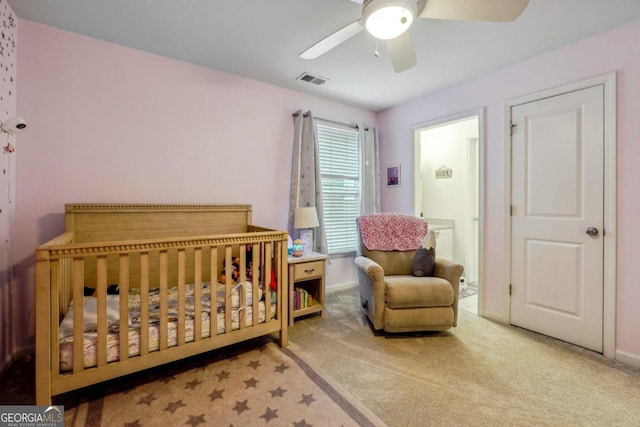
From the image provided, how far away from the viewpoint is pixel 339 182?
3482mm

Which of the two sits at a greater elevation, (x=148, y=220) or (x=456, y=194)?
(x=456, y=194)

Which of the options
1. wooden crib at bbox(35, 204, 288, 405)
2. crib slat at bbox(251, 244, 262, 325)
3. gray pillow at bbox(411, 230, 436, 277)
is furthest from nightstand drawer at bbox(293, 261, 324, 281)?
gray pillow at bbox(411, 230, 436, 277)

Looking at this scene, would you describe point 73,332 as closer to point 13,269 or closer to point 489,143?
point 13,269

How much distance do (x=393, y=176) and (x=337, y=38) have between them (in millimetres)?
2331

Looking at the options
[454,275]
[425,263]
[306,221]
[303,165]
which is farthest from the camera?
[303,165]

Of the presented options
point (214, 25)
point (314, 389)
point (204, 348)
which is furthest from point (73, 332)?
point (214, 25)

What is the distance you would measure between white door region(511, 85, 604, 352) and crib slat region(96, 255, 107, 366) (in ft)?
10.0

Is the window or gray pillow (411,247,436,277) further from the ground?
the window

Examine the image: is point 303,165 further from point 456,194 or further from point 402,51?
point 456,194

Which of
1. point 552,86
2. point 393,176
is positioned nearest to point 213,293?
point 393,176

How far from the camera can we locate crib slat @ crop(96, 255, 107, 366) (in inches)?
56.9

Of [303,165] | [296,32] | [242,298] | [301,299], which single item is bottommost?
[301,299]

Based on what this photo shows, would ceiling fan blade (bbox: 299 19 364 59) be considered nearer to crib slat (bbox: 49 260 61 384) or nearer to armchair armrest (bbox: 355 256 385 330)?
armchair armrest (bbox: 355 256 385 330)

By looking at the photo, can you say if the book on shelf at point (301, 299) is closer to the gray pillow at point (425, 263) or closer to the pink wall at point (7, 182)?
the gray pillow at point (425, 263)
